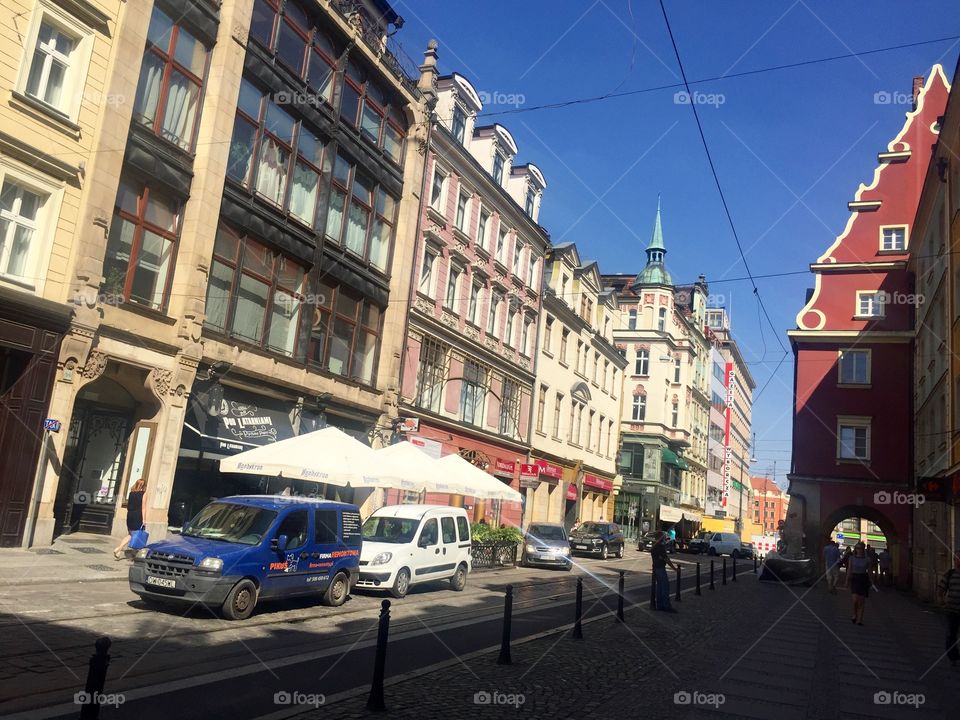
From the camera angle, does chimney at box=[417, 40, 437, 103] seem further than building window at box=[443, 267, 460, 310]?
No

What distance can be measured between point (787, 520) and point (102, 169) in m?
31.6

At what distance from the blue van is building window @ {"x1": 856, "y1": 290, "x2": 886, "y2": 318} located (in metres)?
30.5

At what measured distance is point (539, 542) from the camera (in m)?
27.1

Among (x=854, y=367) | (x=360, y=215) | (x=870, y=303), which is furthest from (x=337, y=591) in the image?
(x=870, y=303)

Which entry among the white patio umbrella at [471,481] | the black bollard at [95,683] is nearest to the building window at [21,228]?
the white patio umbrella at [471,481]

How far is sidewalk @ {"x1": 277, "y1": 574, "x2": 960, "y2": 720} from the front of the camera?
7684mm

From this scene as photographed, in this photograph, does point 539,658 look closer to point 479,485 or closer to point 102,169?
point 479,485

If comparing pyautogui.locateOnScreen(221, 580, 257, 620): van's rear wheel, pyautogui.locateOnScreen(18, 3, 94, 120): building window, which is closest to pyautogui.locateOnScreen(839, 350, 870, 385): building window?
pyautogui.locateOnScreen(221, 580, 257, 620): van's rear wheel

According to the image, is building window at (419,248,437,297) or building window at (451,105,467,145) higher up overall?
building window at (451,105,467,145)

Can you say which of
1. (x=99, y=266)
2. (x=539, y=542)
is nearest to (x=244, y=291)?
(x=99, y=266)

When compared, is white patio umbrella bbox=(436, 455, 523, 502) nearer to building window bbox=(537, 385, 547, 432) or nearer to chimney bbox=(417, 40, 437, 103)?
chimney bbox=(417, 40, 437, 103)

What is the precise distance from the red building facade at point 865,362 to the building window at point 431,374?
1748 centimetres

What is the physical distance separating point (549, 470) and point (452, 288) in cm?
1335

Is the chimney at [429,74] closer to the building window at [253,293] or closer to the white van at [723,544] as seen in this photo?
the building window at [253,293]
